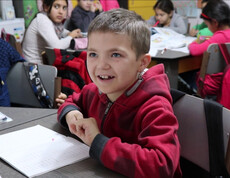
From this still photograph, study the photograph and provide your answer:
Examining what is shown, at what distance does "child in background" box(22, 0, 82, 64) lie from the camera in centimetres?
262

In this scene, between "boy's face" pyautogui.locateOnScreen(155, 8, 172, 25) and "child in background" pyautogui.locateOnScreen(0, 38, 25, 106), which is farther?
"boy's face" pyautogui.locateOnScreen(155, 8, 172, 25)

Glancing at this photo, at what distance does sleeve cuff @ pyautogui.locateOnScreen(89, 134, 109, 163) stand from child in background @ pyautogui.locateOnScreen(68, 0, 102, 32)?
2951mm

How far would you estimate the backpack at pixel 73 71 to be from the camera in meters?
2.00

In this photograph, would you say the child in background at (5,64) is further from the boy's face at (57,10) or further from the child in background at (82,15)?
the child in background at (82,15)

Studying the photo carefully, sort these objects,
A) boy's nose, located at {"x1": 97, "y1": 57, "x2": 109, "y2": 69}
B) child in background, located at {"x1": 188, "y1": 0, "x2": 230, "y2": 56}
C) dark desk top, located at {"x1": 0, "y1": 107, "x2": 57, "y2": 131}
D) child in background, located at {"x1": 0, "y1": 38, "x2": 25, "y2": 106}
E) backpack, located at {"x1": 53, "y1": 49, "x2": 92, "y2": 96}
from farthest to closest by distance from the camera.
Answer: child in background, located at {"x1": 188, "y1": 0, "x2": 230, "y2": 56}
backpack, located at {"x1": 53, "y1": 49, "x2": 92, "y2": 96}
child in background, located at {"x1": 0, "y1": 38, "x2": 25, "y2": 106}
dark desk top, located at {"x1": 0, "y1": 107, "x2": 57, "y2": 131}
boy's nose, located at {"x1": 97, "y1": 57, "x2": 109, "y2": 69}

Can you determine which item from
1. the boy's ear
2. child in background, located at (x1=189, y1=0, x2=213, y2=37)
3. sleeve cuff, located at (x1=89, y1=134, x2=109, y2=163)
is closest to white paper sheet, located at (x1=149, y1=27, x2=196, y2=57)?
child in background, located at (x1=189, y1=0, x2=213, y2=37)

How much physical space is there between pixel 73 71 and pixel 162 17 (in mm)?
2216

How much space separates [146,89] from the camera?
89cm

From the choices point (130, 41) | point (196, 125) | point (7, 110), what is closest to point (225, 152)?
point (196, 125)

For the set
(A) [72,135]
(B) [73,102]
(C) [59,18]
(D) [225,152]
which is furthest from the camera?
(C) [59,18]

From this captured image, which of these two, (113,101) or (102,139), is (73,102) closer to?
(113,101)

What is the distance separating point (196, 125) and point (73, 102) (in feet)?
1.60

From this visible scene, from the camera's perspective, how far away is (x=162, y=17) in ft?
12.7

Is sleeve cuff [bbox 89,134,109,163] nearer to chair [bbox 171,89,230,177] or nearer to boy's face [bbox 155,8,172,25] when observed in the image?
chair [bbox 171,89,230,177]
